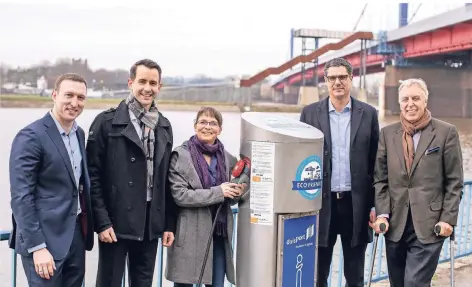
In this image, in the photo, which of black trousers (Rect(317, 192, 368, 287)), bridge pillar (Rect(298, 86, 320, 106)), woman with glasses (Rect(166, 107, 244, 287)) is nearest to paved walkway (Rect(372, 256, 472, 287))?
black trousers (Rect(317, 192, 368, 287))

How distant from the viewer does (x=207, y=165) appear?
2896 millimetres

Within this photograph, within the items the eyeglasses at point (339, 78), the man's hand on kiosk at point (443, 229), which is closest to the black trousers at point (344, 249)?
the man's hand on kiosk at point (443, 229)

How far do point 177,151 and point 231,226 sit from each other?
Answer: 0.52 metres

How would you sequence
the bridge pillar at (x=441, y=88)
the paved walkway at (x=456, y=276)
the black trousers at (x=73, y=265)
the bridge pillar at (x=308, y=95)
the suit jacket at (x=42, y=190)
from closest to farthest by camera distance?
the suit jacket at (x=42, y=190) < the black trousers at (x=73, y=265) < the paved walkway at (x=456, y=276) < the bridge pillar at (x=308, y=95) < the bridge pillar at (x=441, y=88)

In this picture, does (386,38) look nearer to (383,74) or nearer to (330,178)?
(383,74)

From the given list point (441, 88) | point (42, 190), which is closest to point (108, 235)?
point (42, 190)

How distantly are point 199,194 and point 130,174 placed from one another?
376 millimetres

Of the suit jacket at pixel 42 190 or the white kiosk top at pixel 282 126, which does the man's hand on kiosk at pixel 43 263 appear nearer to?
Result: the suit jacket at pixel 42 190

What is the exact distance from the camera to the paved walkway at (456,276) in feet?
15.5

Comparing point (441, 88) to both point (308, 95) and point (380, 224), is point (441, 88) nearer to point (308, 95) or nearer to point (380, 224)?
point (308, 95)

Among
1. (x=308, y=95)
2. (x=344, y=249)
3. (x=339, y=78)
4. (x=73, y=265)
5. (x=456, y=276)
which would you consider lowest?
(x=456, y=276)

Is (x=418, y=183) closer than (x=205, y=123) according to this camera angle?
No

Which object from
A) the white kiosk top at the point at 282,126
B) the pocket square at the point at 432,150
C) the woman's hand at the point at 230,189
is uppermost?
the white kiosk top at the point at 282,126

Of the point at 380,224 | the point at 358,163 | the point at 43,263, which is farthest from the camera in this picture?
the point at 358,163
